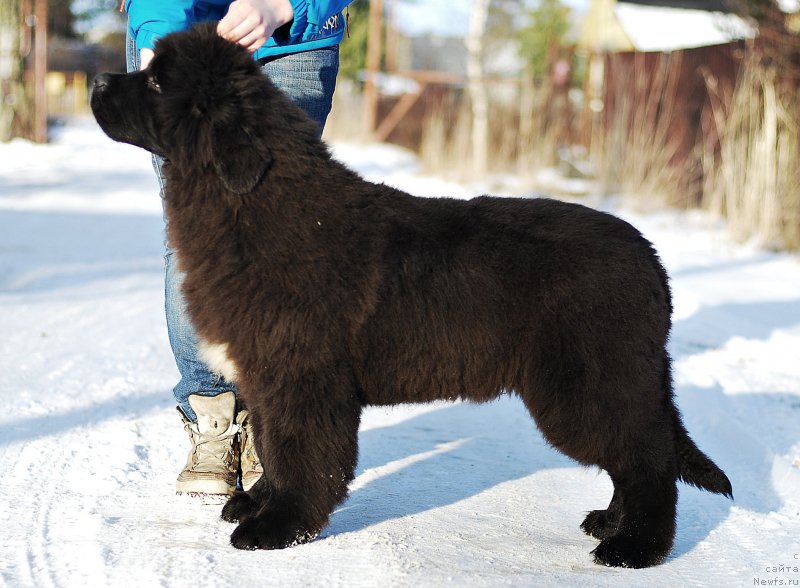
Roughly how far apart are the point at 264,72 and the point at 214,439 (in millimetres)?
1442

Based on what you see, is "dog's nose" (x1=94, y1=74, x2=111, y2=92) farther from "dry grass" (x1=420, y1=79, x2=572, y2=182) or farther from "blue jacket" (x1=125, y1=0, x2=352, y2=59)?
"dry grass" (x1=420, y1=79, x2=572, y2=182)

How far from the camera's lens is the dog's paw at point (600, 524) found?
3256 millimetres

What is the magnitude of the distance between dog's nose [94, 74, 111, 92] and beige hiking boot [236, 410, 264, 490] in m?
1.36

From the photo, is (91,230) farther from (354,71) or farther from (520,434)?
(354,71)

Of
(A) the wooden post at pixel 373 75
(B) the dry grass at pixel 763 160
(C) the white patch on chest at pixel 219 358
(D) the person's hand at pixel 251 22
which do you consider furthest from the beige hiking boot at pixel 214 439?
(A) the wooden post at pixel 373 75

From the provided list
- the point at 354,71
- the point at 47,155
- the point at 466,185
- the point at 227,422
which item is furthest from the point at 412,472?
the point at 354,71

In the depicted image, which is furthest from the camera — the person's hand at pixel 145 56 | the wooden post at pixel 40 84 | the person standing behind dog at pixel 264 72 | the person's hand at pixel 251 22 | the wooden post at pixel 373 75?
the wooden post at pixel 373 75

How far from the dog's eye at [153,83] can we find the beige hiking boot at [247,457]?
1.32m

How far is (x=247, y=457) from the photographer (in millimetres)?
3676

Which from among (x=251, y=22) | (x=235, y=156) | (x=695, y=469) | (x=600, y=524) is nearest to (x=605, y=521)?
(x=600, y=524)

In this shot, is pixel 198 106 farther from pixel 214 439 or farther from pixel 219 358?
pixel 214 439

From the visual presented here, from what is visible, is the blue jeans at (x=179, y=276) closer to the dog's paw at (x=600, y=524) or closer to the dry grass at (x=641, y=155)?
the dog's paw at (x=600, y=524)

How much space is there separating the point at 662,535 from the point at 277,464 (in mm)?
1305

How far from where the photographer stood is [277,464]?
2.97 m
